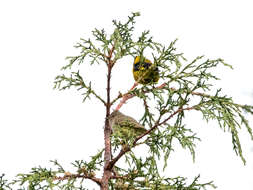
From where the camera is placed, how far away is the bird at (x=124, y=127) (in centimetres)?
487

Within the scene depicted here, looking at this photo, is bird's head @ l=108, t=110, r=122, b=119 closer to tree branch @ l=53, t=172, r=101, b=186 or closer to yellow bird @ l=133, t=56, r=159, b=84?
yellow bird @ l=133, t=56, r=159, b=84

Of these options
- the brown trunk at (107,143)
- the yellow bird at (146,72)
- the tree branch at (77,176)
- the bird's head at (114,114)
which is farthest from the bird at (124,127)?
the tree branch at (77,176)

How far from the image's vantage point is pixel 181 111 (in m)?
4.62

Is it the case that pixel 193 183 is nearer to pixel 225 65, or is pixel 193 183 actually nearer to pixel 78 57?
pixel 225 65

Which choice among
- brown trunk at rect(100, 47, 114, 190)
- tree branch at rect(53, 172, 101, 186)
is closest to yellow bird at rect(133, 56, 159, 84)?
brown trunk at rect(100, 47, 114, 190)

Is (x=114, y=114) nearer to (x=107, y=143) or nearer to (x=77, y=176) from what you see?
(x=107, y=143)

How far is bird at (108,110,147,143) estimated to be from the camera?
487 cm

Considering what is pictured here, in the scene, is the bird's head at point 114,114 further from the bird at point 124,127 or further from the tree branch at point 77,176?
the tree branch at point 77,176

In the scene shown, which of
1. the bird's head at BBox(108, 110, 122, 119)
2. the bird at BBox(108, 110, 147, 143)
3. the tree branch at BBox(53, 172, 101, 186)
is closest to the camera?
the bird at BBox(108, 110, 147, 143)

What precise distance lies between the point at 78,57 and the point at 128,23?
1.10m

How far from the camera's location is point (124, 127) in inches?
203

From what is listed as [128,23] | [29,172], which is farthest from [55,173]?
[128,23]

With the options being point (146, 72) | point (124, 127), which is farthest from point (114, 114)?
point (146, 72)

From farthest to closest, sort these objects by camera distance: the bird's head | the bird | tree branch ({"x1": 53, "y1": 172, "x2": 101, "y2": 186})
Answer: the bird's head, tree branch ({"x1": 53, "y1": 172, "x2": 101, "y2": 186}), the bird
